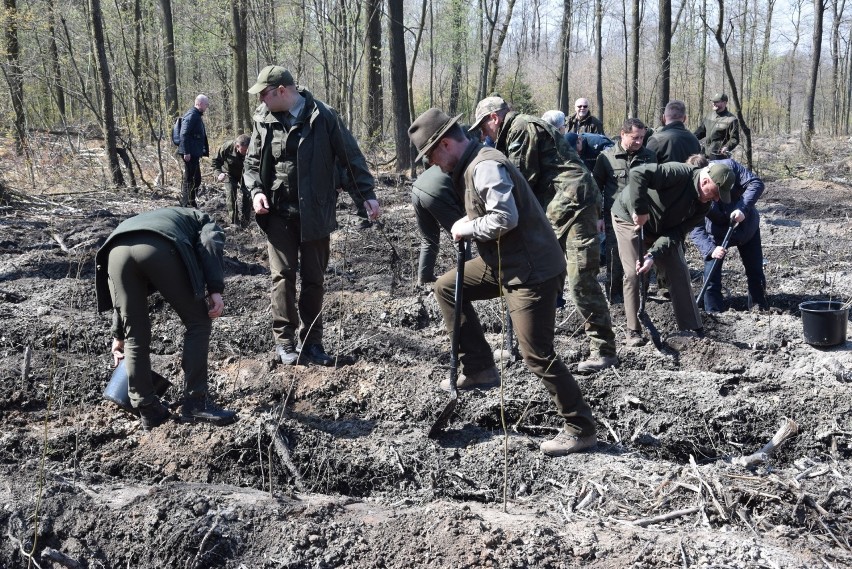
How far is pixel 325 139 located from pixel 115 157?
9.78 m

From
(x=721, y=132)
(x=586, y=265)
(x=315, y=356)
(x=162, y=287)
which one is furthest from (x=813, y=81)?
(x=162, y=287)

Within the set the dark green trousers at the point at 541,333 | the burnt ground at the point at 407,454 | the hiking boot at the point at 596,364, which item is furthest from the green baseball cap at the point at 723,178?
the dark green trousers at the point at 541,333

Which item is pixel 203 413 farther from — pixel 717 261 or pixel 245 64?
pixel 245 64

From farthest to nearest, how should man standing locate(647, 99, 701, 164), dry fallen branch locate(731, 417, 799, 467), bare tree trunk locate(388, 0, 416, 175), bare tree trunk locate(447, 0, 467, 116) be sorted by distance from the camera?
bare tree trunk locate(447, 0, 467, 116), bare tree trunk locate(388, 0, 416, 175), man standing locate(647, 99, 701, 164), dry fallen branch locate(731, 417, 799, 467)

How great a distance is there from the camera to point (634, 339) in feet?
20.3

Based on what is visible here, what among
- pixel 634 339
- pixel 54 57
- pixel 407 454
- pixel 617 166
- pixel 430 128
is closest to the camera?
pixel 430 128

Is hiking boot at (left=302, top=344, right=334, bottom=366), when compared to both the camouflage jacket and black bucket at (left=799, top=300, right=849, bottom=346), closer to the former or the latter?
black bucket at (left=799, top=300, right=849, bottom=346)

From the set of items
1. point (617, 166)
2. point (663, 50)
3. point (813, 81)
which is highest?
point (663, 50)

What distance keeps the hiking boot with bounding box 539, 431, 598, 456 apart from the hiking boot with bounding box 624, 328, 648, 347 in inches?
79.9

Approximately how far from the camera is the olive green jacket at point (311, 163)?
5.17m

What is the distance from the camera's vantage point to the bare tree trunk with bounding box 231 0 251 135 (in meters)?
16.8

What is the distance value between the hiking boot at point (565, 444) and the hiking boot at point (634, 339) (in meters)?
2.03

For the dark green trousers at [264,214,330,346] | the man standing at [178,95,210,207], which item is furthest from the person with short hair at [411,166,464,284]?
the man standing at [178,95,210,207]

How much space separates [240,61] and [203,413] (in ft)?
45.7
